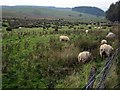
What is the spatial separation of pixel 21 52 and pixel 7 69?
150 inches

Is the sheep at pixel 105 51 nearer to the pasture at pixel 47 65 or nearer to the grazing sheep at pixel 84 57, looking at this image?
the pasture at pixel 47 65

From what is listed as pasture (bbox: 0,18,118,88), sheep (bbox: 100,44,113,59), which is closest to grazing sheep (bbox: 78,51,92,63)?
pasture (bbox: 0,18,118,88)

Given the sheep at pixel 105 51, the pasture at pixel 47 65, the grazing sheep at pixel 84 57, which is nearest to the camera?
the pasture at pixel 47 65

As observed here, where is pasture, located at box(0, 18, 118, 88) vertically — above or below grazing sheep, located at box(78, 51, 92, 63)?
below

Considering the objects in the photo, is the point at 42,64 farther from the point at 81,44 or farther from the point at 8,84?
the point at 81,44

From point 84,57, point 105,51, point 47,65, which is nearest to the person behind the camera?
point 47,65

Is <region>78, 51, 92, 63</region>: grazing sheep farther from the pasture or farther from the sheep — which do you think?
the sheep

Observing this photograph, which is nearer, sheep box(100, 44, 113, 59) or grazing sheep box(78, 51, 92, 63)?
grazing sheep box(78, 51, 92, 63)

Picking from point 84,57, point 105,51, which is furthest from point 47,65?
point 105,51

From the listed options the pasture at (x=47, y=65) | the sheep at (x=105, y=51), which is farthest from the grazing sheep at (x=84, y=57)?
the sheep at (x=105, y=51)

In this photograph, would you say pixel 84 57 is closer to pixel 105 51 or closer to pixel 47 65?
pixel 105 51

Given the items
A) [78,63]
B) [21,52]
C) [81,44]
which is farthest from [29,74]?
[81,44]

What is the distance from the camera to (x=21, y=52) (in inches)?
763

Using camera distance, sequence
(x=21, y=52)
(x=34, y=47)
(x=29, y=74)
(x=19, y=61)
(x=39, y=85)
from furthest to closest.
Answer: (x=34, y=47) < (x=21, y=52) < (x=19, y=61) < (x=29, y=74) < (x=39, y=85)
